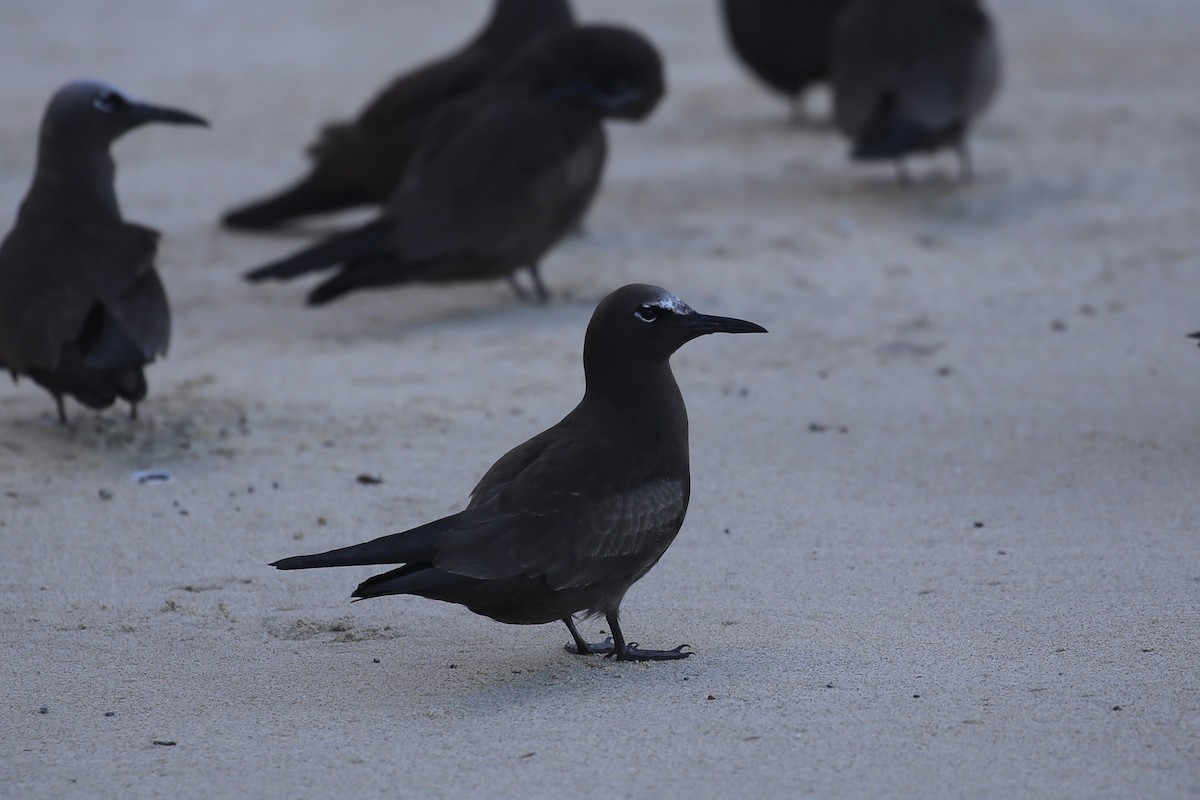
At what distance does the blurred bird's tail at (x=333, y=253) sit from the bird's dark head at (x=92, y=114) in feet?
4.19

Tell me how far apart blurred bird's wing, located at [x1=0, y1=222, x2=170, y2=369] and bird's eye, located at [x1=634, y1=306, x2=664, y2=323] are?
2160mm

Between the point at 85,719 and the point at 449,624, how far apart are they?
95cm

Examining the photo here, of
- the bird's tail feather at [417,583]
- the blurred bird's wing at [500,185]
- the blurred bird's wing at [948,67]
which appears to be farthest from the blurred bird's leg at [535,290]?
the bird's tail feather at [417,583]

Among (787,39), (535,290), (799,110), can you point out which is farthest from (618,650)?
(799,110)

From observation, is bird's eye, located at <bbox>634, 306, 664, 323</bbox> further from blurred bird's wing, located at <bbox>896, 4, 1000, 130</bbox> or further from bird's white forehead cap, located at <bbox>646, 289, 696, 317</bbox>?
blurred bird's wing, located at <bbox>896, 4, 1000, 130</bbox>

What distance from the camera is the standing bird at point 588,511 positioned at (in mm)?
3410

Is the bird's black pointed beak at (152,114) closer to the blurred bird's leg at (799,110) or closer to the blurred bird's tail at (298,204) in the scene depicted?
the blurred bird's tail at (298,204)

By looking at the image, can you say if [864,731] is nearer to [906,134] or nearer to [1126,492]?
[1126,492]

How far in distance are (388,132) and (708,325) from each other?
502cm

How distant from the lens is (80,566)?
14.2 ft

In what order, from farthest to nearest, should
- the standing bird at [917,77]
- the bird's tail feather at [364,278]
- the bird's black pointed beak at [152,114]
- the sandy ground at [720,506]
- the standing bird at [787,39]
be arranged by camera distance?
the standing bird at [787,39] → the standing bird at [917,77] → the bird's tail feather at [364,278] → the bird's black pointed beak at [152,114] → the sandy ground at [720,506]

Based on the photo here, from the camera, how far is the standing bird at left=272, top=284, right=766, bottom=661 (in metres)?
3.41

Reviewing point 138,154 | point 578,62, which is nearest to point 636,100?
point 578,62

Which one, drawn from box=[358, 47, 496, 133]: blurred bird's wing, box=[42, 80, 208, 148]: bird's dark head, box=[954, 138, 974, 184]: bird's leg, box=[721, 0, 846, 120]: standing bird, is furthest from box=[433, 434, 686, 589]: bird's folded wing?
box=[721, 0, 846, 120]: standing bird
